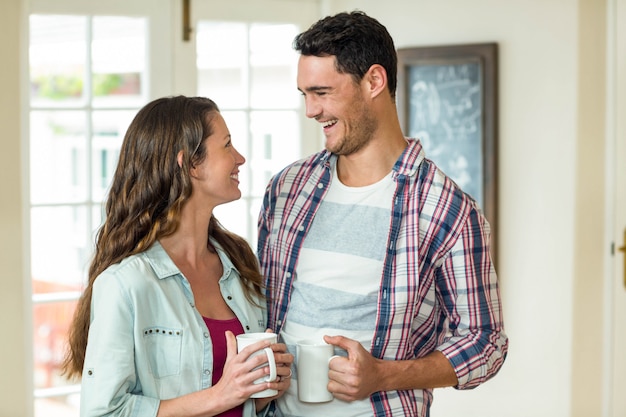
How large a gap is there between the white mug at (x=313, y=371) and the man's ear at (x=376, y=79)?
637 millimetres

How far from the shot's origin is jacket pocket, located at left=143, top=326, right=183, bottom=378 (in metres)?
1.75

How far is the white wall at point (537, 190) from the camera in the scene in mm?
3551

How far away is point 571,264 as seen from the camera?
11.7 ft

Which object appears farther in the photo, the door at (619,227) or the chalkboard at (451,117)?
the chalkboard at (451,117)

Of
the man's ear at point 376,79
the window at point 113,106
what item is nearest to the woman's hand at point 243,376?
the man's ear at point 376,79

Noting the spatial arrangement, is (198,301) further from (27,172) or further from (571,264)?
(571,264)

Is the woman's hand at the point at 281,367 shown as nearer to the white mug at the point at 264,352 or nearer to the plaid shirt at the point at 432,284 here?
the white mug at the point at 264,352

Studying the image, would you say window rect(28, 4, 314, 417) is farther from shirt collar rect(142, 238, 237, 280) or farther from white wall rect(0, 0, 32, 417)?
shirt collar rect(142, 238, 237, 280)

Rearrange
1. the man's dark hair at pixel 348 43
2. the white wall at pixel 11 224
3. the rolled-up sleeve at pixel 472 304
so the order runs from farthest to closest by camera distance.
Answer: the white wall at pixel 11 224
the man's dark hair at pixel 348 43
the rolled-up sleeve at pixel 472 304

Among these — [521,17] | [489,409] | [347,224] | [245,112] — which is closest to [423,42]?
[521,17]

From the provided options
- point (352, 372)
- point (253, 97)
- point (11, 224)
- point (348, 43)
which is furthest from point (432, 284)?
point (253, 97)

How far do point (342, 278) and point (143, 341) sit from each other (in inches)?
18.8

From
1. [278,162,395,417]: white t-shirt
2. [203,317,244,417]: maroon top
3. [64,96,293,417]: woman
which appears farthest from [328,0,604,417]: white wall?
[203,317,244,417]: maroon top

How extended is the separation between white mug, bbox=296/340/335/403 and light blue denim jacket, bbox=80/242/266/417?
189 millimetres
